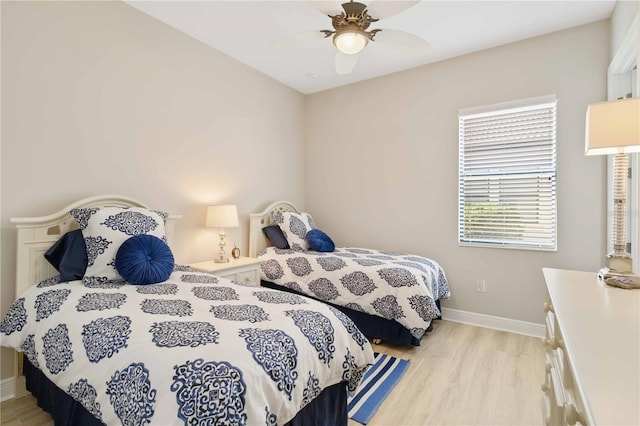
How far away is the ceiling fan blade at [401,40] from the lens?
2.14 metres

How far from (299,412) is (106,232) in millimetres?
1630

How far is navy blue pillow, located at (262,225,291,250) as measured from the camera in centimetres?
368

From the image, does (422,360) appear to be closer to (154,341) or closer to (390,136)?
(154,341)

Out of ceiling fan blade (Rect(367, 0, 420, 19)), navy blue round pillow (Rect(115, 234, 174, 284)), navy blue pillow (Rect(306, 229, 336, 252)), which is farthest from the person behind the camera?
navy blue pillow (Rect(306, 229, 336, 252))

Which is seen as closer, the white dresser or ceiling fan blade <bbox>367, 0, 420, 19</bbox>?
the white dresser

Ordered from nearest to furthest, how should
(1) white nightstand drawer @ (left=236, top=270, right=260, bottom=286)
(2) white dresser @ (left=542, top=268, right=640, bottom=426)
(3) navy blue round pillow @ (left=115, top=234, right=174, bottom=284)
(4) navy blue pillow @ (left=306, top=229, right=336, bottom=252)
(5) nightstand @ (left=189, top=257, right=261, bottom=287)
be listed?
(2) white dresser @ (left=542, top=268, right=640, bottom=426) < (3) navy blue round pillow @ (left=115, top=234, right=174, bottom=284) < (5) nightstand @ (left=189, top=257, right=261, bottom=287) < (1) white nightstand drawer @ (left=236, top=270, right=260, bottom=286) < (4) navy blue pillow @ (left=306, top=229, right=336, bottom=252)

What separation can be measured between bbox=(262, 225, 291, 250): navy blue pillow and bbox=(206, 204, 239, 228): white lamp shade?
63 centimetres

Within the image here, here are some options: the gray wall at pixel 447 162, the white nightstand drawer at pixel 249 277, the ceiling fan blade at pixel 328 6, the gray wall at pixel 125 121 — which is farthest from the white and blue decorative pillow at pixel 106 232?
the gray wall at pixel 447 162

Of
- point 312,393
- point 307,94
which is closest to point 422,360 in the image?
point 312,393

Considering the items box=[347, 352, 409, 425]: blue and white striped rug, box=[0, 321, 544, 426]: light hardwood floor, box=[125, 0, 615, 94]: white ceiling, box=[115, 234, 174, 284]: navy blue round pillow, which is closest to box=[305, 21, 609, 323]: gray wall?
box=[125, 0, 615, 94]: white ceiling

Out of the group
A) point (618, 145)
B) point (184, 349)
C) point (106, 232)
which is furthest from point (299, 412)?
point (618, 145)

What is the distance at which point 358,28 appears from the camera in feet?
6.73

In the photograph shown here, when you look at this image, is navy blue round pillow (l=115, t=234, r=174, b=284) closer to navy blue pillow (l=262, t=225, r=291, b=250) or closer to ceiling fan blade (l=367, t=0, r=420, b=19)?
navy blue pillow (l=262, t=225, r=291, b=250)

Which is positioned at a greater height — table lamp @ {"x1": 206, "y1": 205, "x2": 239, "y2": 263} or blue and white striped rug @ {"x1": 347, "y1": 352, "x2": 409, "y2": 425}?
table lamp @ {"x1": 206, "y1": 205, "x2": 239, "y2": 263}
